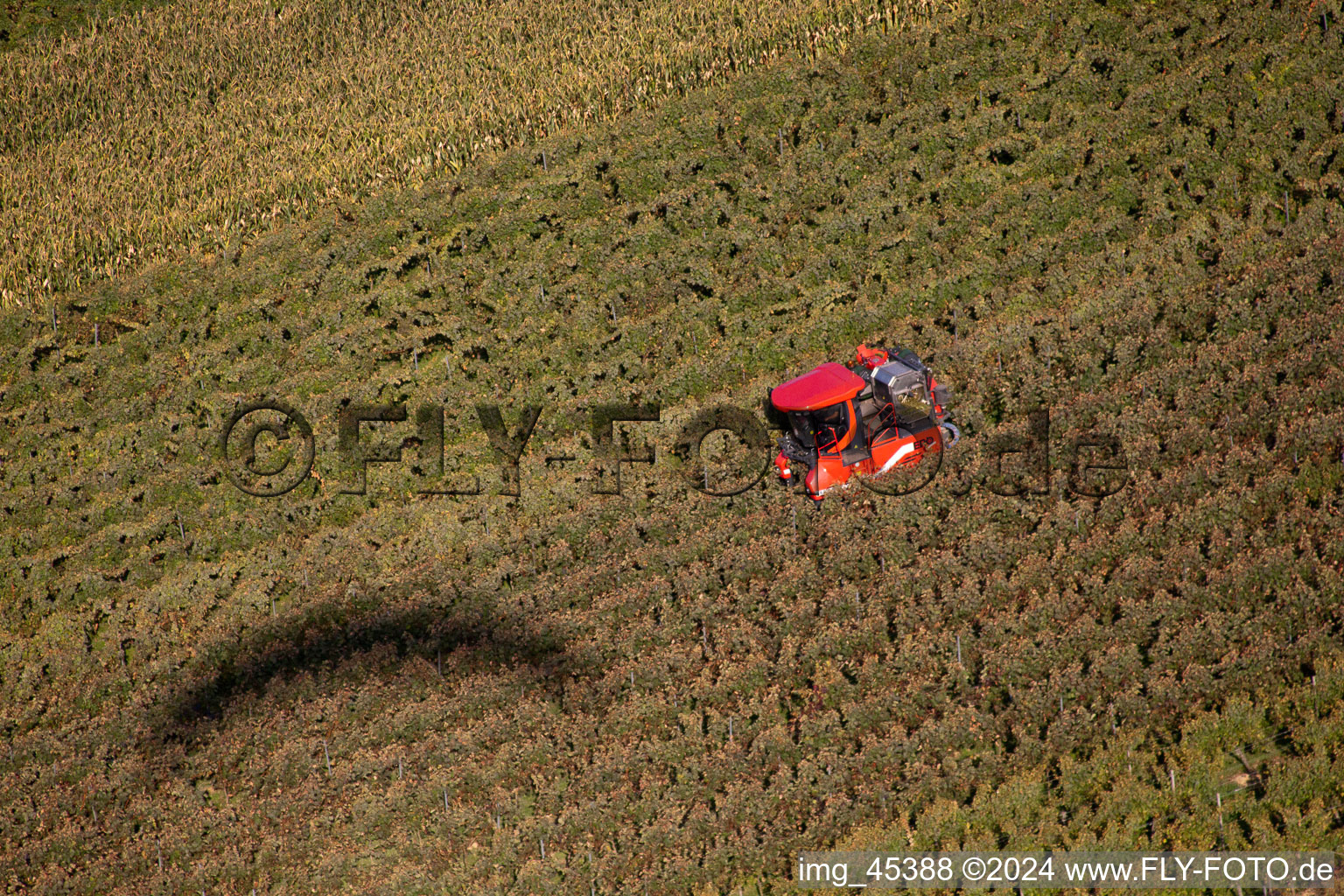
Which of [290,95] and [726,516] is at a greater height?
[290,95]

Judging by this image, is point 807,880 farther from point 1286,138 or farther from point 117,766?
point 1286,138

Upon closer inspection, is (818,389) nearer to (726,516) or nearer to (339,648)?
(726,516)

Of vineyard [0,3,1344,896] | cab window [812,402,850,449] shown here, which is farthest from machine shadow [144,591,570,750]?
cab window [812,402,850,449]

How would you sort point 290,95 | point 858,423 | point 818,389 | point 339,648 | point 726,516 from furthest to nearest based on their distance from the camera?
point 290,95 → point 726,516 → point 818,389 → point 858,423 → point 339,648

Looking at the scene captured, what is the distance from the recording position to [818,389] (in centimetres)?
1644

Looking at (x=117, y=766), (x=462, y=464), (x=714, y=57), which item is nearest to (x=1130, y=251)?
(x=714, y=57)

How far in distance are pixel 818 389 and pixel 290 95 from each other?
1657cm

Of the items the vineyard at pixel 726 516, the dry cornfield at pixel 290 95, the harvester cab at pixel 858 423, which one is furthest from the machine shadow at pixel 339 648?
the dry cornfield at pixel 290 95

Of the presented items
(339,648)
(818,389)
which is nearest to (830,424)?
(818,389)

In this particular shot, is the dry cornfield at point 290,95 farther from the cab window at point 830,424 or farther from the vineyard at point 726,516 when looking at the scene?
the cab window at point 830,424

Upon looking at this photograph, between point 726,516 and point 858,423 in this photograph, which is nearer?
point 858,423

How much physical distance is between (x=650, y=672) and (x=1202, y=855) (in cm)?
593

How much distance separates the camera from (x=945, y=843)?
40.3 ft

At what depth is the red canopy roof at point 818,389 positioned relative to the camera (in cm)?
1619
